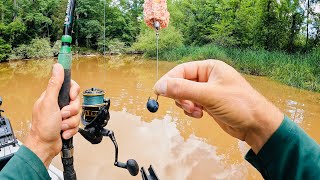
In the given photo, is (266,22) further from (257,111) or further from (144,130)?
(257,111)

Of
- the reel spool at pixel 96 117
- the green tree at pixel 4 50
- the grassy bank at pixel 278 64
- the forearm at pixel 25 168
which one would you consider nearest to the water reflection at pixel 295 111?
the grassy bank at pixel 278 64

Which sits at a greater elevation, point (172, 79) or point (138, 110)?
point (172, 79)

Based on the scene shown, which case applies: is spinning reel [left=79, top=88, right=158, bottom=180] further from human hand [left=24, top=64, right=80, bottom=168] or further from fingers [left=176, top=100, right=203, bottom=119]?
fingers [left=176, top=100, right=203, bottom=119]

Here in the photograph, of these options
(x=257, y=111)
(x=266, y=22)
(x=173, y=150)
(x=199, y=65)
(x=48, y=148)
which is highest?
(x=266, y=22)

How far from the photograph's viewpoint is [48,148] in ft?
3.57

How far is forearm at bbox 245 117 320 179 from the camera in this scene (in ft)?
2.88

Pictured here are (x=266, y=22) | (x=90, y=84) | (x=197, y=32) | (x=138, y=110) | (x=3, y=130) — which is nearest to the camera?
(x=3, y=130)

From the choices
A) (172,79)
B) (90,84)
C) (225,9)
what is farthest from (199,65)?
(225,9)

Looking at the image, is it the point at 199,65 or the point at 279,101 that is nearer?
the point at 199,65

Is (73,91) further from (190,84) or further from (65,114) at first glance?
(190,84)

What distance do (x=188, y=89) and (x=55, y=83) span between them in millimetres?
494

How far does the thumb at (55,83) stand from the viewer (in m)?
1.07

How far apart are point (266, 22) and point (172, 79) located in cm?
2048

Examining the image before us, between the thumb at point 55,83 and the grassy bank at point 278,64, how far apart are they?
43.8 ft
